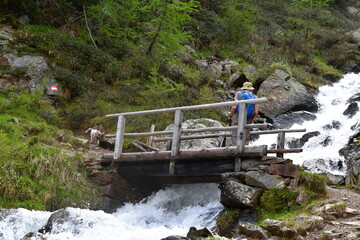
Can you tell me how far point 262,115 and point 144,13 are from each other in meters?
7.61

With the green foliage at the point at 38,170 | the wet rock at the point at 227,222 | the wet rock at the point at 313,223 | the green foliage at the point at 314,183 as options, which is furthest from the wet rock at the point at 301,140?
the wet rock at the point at 313,223

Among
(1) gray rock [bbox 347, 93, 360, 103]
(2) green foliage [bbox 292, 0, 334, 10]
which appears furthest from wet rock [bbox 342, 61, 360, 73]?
(2) green foliage [bbox 292, 0, 334, 10]

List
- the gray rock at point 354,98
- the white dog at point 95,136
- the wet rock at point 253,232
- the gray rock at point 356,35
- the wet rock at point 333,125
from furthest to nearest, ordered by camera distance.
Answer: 1. the gray rock at point 356,35
2. the gray rock at point 354,98
3. the wet rock at point 333,125
4. the white dog at point 95,136
5. the wet rock at point 253,232

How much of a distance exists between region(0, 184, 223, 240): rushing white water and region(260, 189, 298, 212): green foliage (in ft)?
4.51

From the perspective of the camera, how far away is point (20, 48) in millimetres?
16391

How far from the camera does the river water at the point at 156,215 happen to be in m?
7.70

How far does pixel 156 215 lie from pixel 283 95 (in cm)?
1184

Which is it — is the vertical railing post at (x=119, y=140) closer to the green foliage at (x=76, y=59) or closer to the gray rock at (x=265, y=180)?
the gray rock at (x=265, y=180)

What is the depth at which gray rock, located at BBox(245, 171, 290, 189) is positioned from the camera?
305 inches

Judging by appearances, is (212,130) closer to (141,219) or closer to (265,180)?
(265,180)

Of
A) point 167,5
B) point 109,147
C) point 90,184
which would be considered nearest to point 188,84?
point 167,5

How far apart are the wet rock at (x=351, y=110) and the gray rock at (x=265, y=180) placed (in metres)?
11.7

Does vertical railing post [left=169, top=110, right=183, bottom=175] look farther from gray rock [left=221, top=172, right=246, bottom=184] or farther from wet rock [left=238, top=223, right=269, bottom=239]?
wet rock [left=238, top=223, right=269, bottom=239]

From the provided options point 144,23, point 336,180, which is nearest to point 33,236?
point 336,180
